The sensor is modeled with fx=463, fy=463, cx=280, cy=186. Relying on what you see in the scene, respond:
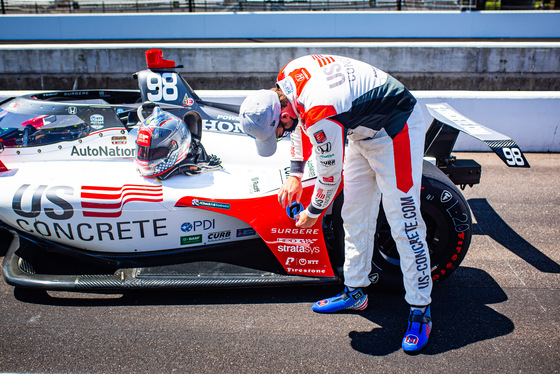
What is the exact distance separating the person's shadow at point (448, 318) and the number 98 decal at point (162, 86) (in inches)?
136

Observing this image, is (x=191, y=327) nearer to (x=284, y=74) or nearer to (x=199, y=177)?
(x=199, y=177)

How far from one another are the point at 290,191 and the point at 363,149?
1.71 feet

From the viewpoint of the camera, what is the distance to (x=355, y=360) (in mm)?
2643

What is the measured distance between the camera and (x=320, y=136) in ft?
7.80

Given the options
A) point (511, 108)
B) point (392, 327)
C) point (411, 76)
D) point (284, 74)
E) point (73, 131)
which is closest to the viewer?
point (284, 74)

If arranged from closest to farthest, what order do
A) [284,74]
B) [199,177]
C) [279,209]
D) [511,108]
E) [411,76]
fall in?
[284,74]
[279,209]
[199,177]
[511,108]
[411,76]

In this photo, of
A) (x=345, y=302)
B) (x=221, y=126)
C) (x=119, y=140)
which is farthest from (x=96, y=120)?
(x=345, y=302)

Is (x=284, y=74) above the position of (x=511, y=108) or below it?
above

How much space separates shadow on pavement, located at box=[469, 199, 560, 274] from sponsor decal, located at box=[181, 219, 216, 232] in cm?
246

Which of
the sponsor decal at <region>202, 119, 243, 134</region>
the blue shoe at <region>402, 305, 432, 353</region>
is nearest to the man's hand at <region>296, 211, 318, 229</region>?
the blue shoe at <region>402, 305, 432, 353</region>

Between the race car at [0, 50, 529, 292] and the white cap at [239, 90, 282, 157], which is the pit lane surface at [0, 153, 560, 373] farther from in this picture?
the white cap at [239, 90, 282, 157]

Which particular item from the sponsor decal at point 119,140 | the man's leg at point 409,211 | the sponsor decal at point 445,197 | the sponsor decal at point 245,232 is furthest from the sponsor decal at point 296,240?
the sponsor decal at point 119,140

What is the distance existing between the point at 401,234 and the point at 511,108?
5.00m

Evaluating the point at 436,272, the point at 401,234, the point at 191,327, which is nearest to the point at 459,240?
the point at 436,272
